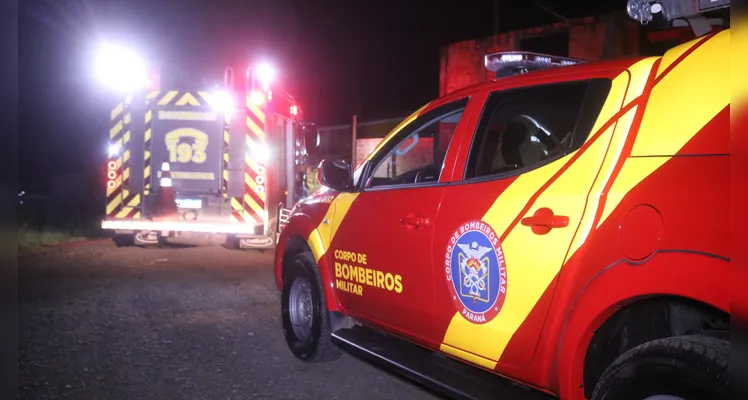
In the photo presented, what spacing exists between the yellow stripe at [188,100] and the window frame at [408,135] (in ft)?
20.5

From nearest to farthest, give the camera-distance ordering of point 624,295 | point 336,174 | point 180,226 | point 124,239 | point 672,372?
1. point 672,372
2. point 624,295
3. point 336,174
4. point 180,226
5. point 124,239

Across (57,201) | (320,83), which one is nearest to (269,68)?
(57,201)

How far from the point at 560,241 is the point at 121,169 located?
28.3 ft

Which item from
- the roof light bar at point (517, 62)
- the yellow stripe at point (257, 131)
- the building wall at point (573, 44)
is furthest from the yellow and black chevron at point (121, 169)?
the building wall at point (573, 44)

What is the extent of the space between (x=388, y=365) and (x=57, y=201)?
46.9ft

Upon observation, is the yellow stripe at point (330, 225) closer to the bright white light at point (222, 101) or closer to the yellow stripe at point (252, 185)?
the yellow stripe at point (252, 185)

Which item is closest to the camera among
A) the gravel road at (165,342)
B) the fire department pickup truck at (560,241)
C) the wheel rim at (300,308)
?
the fire department pickup truck at (560,241)

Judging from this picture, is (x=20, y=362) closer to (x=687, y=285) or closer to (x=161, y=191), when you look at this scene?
(x=687, y=285)

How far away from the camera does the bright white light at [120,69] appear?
9234 mm

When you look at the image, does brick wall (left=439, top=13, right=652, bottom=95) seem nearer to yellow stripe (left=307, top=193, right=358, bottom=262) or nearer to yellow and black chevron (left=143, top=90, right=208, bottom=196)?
yellow and black chevron (left=143, top=90, right=208, bottom=196)

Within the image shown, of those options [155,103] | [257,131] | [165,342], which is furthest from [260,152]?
[165,342]

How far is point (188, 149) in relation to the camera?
31.6 ft

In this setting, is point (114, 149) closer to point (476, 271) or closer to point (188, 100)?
point (188, 100)

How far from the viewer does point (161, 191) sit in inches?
368
